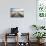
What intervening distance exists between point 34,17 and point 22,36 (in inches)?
39.0

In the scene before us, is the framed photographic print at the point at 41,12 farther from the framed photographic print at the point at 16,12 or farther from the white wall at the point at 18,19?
the framed photographic print at the point at 16,12

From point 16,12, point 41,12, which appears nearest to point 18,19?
Answer: point 16,12

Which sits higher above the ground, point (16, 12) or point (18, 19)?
point (16, 12)

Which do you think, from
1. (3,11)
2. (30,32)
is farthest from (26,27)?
(3,11)

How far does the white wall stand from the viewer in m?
6.97

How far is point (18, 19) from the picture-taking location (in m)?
7.04

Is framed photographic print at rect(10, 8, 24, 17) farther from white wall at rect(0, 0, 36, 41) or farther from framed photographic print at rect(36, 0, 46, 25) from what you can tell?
framed photographic print at rect(36, 0, 46, 25)

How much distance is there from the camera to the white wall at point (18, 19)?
697 centimetres

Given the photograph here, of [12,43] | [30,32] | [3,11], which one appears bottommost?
[12,43]

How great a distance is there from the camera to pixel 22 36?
7113 millimetres

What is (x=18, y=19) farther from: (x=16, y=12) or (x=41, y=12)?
(x=41, y=12)

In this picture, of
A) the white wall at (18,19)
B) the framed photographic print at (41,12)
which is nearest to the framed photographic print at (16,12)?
the white wall at (18,19)

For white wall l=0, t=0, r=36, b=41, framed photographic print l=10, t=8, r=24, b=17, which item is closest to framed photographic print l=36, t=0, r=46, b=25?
white wall l=0, t=0, r=36, b=41

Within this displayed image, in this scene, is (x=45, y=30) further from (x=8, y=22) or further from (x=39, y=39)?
(x=8, y=22)
